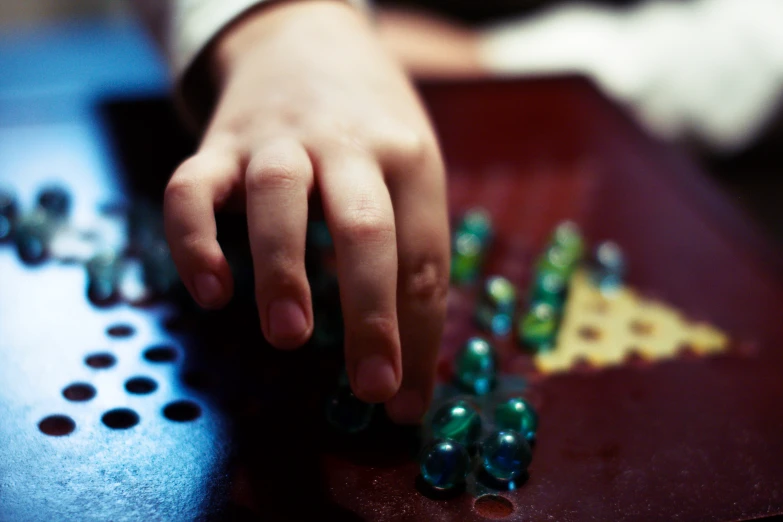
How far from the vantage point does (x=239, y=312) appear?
0.50m

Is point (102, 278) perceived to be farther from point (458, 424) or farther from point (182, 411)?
point (458, 424)

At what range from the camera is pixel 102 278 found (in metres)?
0.52

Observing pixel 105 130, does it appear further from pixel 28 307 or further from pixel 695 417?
pixel 695 417

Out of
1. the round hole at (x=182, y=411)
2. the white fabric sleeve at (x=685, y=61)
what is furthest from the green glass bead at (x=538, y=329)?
the white fabric sleeve at (x=685, y=61)

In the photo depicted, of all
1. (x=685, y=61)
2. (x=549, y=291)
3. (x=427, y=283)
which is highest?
(x=427, y=283)

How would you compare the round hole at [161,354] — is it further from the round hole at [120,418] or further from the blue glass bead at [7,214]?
the blue glass bead at [7,214]

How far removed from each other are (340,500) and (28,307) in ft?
0.85

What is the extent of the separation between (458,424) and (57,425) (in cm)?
21

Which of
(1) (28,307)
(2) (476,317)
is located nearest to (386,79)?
(2) (476,317)

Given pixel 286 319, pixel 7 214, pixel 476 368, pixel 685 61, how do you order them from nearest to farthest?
1. pixel 286 319
2. pixel 476 368
3. pixel 7 214
4. pixel 685 61

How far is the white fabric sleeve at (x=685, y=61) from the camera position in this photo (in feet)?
3.65

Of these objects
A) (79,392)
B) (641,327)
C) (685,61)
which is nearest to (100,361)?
(79,392)

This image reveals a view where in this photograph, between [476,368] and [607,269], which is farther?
[607,269]

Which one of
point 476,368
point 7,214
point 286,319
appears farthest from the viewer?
point 7,214
